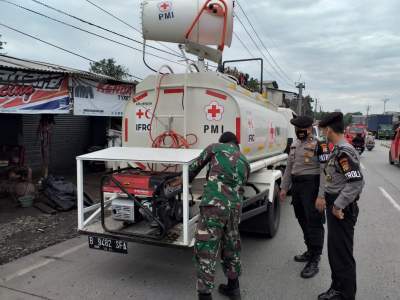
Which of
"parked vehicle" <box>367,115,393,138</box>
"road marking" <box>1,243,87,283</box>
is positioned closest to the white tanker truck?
"road marking" <box>1,243,87,283</box>

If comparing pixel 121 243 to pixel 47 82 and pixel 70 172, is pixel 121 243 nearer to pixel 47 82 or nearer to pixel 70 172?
pixel 47 82

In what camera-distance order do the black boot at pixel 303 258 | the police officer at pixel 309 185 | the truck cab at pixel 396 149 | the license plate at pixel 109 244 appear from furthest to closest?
the truck cab at pixel 396 149 < the black boot at pixel 303 258 < the police officer at pixel 309 185 < the license plate at pixel 109 244

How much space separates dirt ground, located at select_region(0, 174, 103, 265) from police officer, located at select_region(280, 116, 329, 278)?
3.76 meters

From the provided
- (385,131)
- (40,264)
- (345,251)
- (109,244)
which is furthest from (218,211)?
(385,131)

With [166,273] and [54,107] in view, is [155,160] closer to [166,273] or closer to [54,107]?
[166,273]

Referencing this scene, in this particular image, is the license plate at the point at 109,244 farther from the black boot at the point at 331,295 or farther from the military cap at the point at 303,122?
the military cap at the point at 303,122

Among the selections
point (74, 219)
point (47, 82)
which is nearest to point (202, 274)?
point (74, 219)

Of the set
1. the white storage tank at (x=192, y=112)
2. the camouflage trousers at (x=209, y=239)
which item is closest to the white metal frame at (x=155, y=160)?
the camouflage trousers at (x=209, y=239)

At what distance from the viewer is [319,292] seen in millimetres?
4008

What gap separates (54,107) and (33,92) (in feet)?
2.22

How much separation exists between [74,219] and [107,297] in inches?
133

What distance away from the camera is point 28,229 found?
20.5 ft

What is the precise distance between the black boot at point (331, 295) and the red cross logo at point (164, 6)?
4060mm

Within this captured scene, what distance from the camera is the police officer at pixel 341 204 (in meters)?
3.44
